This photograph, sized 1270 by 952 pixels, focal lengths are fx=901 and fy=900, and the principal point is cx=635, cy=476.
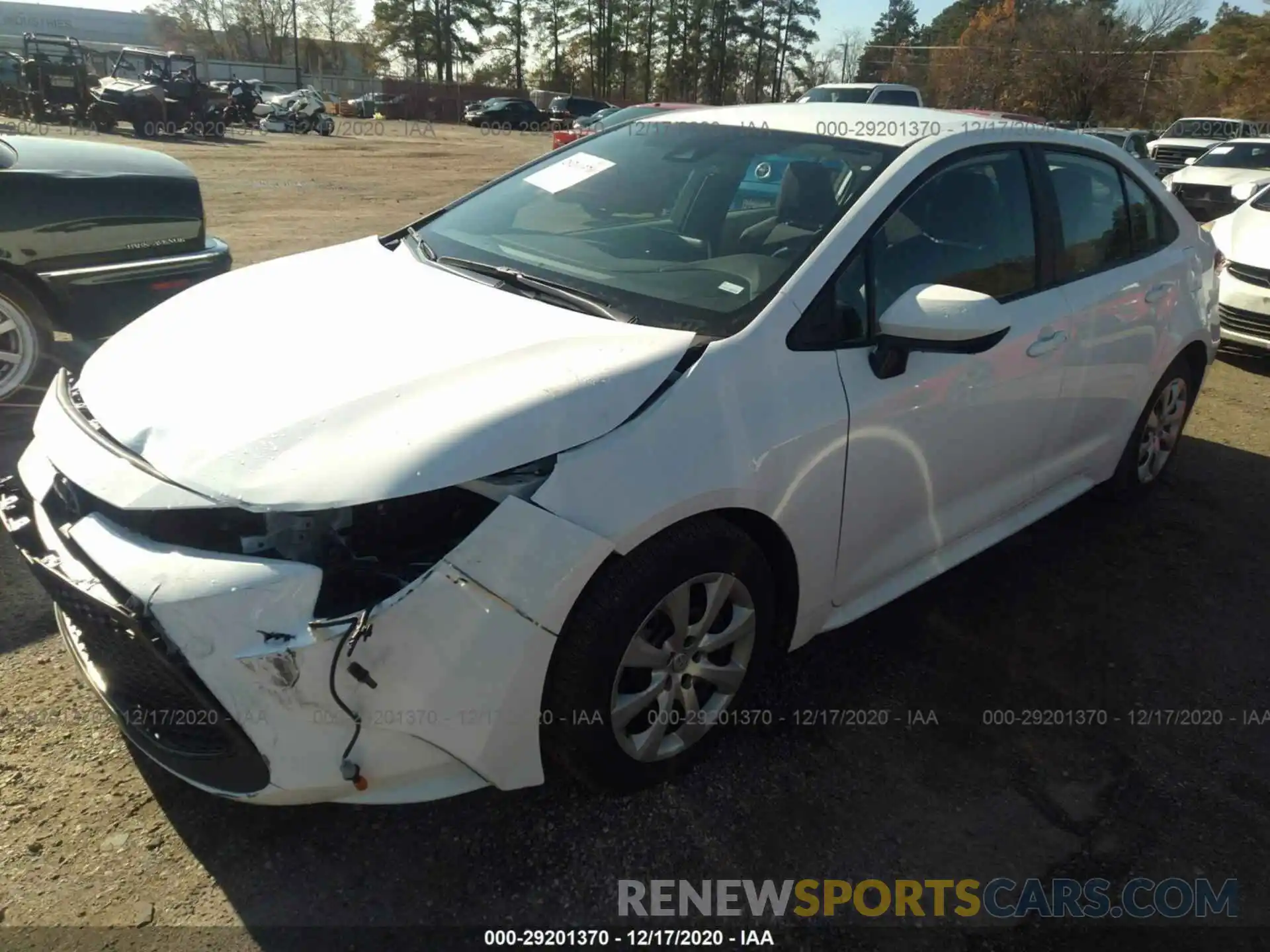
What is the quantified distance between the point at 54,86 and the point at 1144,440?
32.4m

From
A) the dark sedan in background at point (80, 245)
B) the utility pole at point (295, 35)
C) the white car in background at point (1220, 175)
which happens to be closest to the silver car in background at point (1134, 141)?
the white car in background at point (1220, 175)

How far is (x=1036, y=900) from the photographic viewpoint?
7.19 ft

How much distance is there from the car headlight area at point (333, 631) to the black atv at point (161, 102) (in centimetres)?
2928

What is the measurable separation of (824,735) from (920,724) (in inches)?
12.5

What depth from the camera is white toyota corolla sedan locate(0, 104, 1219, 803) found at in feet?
5.99

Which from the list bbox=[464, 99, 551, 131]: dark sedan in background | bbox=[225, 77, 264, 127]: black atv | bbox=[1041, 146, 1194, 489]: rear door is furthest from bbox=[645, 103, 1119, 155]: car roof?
bbox=[464, 99, 551, 131]: dark sedan in background

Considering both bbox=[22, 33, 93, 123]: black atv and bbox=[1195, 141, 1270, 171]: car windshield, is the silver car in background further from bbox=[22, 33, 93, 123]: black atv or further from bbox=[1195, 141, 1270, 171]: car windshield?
bbox=[22, 33, 93, 123]: black atv

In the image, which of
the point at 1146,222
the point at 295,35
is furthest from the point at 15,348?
the point at 295,35

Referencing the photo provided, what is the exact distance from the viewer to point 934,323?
2.36m

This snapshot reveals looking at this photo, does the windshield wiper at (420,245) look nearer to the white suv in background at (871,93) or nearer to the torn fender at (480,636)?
the torn fender at (480,636)

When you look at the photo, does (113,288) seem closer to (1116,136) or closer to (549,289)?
(549,289)

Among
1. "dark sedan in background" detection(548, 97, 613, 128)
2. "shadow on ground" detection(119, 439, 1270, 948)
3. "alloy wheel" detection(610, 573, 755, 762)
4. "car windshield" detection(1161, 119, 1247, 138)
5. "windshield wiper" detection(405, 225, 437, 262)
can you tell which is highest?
"dark sedan in background" detection(548, 97, 613, 128)

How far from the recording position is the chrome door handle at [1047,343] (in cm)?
303

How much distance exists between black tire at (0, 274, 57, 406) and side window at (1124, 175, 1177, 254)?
5.11 m
